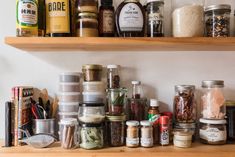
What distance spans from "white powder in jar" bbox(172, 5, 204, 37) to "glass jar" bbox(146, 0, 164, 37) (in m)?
0.07

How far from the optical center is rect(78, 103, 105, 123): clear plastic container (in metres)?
0.93

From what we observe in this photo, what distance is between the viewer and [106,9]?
993 mm

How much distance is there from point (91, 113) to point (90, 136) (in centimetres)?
8

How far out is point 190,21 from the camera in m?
0.94

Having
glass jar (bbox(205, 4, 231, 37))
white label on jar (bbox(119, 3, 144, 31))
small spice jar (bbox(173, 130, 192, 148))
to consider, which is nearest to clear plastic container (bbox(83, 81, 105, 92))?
white label on jar (bbox(119, 3, 144, 31))

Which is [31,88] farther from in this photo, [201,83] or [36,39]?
[201,83]

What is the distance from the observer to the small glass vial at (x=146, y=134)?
940 mm

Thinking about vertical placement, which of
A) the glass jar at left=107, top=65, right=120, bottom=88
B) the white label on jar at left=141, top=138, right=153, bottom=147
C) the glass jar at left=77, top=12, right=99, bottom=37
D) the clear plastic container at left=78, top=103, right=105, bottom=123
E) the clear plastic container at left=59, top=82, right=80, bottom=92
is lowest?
the white label on jar at left=141, top=138, right=153, bottom=147

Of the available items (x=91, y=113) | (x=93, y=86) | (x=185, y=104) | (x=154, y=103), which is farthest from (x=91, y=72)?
(x=185, y=104)

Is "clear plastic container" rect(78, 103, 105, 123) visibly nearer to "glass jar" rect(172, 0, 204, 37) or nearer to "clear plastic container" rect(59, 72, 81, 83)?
"clear plastic container" rect(59, 72, 81, 83)

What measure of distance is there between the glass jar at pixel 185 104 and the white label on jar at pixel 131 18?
0.89 ft

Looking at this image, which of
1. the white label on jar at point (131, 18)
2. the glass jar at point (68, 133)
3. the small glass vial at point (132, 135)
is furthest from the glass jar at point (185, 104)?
the glass jar at point (68, 133)

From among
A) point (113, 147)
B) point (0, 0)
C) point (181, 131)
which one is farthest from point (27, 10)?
point (181, 131)

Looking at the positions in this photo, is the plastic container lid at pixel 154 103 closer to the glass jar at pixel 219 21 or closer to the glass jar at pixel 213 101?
the glass jar at pixel 213 101
